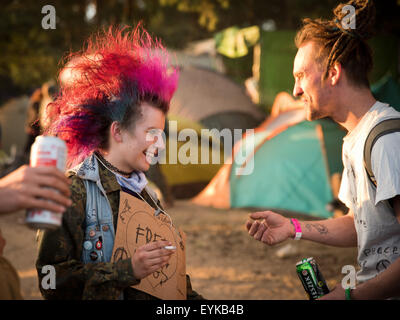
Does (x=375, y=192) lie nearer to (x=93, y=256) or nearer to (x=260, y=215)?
(x=260, y=215)

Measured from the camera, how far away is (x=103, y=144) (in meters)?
1.97

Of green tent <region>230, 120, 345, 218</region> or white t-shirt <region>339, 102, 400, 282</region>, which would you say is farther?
green tent <region>230, 120, 345, 218</region>

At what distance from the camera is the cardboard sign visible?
175 centimetres

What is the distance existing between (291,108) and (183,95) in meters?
2.57

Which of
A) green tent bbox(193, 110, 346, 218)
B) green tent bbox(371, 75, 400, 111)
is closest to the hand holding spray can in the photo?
green tent bbox(193, 110, 346, 218)

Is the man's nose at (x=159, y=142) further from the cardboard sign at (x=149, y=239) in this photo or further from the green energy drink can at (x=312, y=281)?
the green energy drink can at (x=312, y=281)

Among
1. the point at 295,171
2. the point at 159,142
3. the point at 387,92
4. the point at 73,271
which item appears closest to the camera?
the point at 73,271

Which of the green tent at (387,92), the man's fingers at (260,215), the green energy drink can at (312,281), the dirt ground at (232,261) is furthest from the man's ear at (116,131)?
the green tent at (387,92)

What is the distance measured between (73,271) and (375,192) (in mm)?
1283

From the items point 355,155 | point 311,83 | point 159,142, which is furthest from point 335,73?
point 159,142

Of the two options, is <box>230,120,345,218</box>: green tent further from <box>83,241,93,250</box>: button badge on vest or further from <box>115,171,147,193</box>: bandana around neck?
<box>83,241,93,250</box>: button badge on vest

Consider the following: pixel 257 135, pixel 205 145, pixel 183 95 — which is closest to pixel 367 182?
pixel 257 135

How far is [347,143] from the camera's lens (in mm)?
2115
